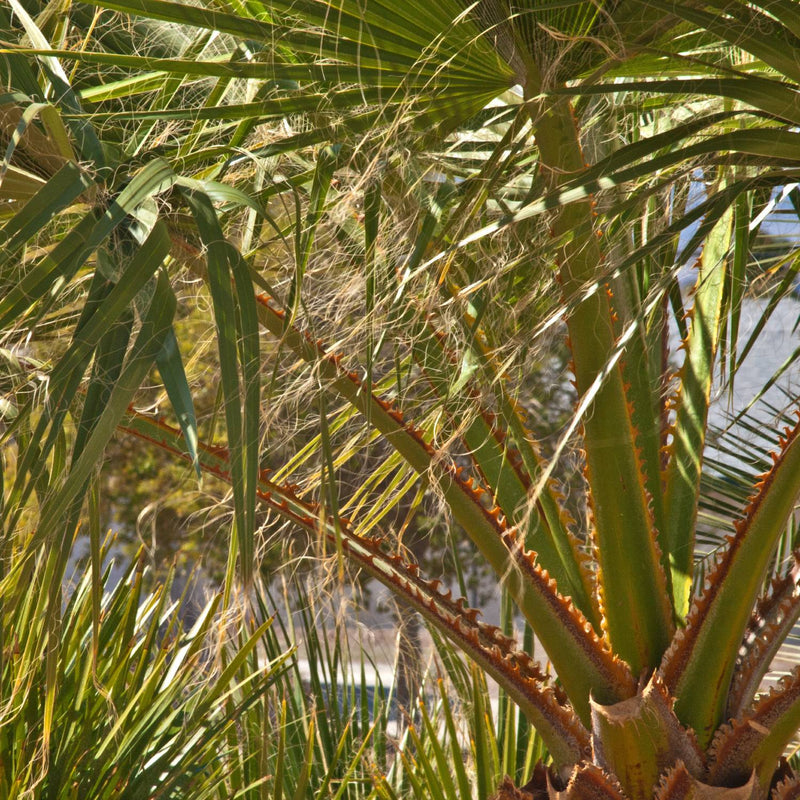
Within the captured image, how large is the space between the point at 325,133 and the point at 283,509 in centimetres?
48

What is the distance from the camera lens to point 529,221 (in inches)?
33.9

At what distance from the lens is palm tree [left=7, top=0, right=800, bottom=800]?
59 cm

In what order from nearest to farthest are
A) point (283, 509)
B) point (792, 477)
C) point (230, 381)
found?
1. point (230, 381)
2. point (792, 477)
3. point (283, 509)

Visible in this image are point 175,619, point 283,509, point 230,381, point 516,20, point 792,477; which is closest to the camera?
point 230,381

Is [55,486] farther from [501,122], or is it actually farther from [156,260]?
[501,122]

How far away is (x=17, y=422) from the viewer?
1.93 feet

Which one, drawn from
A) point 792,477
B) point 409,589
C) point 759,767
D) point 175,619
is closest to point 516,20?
point 792,477

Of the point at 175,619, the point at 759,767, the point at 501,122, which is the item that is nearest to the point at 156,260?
the point at 501,122

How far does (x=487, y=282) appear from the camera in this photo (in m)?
0.73

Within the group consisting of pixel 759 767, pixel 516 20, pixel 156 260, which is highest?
pixel 516 20

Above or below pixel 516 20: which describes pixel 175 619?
below

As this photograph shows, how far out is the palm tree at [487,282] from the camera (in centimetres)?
59

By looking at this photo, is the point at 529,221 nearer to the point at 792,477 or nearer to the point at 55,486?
the point at 792,477

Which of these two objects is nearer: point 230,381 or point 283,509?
point 230,381
